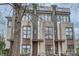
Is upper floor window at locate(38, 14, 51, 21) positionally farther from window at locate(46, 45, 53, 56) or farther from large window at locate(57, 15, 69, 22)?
window at locate(46, 45, 53, 56)

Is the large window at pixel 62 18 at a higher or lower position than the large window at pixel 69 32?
higher

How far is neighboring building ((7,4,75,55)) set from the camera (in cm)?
109

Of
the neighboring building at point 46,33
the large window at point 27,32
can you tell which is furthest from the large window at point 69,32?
the large window at point 27,32

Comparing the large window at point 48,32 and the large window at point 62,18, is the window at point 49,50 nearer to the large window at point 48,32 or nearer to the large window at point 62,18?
the large window at point 48,32

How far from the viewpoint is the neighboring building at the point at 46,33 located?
1091 mm

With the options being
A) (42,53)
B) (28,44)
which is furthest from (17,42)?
(42,53)

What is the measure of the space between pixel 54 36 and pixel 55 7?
0.63ft

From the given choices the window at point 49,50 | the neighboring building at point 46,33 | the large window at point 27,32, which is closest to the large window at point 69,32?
the neighboring building at point 46,33

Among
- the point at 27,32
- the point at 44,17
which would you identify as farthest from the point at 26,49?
the point at 44,17

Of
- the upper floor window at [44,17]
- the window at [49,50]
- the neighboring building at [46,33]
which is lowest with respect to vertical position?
the window at [49,50]

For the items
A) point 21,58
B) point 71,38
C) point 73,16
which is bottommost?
point 21,58

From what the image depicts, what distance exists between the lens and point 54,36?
43.4 inches

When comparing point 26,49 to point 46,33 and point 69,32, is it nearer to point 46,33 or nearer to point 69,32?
point 46,33

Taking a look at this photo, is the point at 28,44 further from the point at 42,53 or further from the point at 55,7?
the point at 55,7
